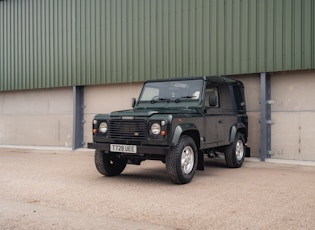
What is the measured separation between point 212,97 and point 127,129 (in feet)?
6.09

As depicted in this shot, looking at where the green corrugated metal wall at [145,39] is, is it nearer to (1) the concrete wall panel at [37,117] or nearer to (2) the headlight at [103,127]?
(1) the concrete wall panel at [37,117]

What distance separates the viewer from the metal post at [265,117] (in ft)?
32.5

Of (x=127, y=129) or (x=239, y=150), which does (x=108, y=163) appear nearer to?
(x=127, y=129)

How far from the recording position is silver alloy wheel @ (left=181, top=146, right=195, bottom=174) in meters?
6.69

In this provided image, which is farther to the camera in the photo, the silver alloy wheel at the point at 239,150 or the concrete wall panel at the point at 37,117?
the concrete wall panel at the point at 37,117

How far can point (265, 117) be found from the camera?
32.6ft

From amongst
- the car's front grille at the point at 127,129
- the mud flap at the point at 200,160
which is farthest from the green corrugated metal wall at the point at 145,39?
the car's front grille at the point at 127,129

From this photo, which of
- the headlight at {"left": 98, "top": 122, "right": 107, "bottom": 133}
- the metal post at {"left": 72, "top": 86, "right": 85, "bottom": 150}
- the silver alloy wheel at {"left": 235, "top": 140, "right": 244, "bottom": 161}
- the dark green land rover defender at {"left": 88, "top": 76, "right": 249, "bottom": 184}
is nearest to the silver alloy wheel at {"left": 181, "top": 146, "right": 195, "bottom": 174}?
the dark green land rover defender at {"left": 88, "top": 76, "right": 249, "bottom": 184}

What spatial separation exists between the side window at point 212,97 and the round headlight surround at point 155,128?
1469mm

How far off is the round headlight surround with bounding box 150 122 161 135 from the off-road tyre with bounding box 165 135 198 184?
40 cm

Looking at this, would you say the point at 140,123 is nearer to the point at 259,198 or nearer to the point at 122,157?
the point at 122,157

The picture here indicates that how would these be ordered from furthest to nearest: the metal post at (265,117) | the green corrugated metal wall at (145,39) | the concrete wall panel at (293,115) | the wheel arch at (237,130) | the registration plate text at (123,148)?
1. the metal post at (265,117)
2. the green corrugated metal wall at (145,39)
3. the concrete wall panel at (293,115)
4. the wheel arch at (237,130)
5. the registration plate text at (123,148)

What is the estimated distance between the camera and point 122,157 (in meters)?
7.09

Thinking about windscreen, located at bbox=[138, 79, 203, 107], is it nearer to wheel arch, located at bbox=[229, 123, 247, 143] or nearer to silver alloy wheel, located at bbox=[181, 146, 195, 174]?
silver alloy wheel, located at bbox=[181, 146, 195, 174]
